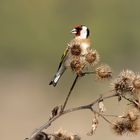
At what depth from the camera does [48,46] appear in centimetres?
2114

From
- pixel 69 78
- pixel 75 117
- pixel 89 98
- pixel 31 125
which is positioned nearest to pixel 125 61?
pixel 69 78

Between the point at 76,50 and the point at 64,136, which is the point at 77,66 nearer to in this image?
the point at 76,50

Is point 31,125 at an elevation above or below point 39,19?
below

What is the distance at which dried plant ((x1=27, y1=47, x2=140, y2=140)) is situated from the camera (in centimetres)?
362

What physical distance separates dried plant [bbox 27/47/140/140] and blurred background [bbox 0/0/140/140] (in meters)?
10.9

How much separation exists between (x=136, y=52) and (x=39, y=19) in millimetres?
3010

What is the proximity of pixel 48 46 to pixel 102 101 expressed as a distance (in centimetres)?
1742

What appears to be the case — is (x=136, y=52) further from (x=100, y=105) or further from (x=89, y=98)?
(x=100, y=105)

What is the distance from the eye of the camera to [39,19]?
22.8 metres

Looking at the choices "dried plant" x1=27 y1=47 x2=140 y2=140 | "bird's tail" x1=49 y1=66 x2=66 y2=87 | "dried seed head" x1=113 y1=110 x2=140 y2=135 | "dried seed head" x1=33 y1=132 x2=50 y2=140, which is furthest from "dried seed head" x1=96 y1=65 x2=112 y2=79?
"bird's tail" x1=49 y1=66 x2=66 y2=87

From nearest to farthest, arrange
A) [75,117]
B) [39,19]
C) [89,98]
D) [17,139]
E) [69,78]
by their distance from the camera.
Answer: [17,139]
[75,117]
[89,98]
[69,78]
[39,19]

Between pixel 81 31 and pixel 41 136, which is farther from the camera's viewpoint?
pixel 81 31

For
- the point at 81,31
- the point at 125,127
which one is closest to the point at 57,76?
the point at 81,31

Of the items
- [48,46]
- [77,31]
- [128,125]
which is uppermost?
[48,46]
